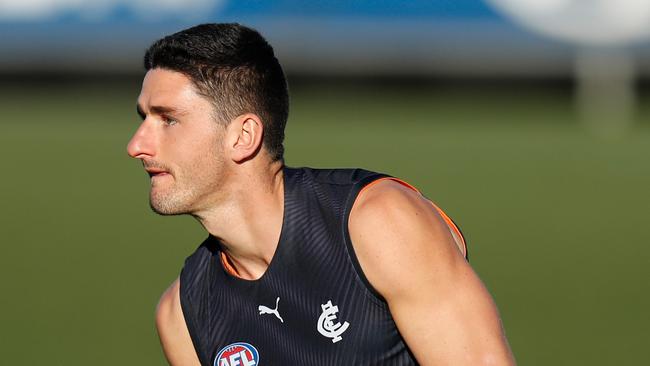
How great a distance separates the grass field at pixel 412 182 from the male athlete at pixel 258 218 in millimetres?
3669

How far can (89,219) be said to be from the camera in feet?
35.9

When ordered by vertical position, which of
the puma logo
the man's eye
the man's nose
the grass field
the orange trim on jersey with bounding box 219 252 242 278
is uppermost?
the man's eye

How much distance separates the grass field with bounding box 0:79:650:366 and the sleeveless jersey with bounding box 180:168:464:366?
3614 millimetres

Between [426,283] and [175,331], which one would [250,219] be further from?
[426,283]

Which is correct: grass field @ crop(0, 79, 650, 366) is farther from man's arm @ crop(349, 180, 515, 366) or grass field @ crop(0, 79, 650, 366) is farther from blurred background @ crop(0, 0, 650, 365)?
man's arm @ crop(349, 180, 515, 366)

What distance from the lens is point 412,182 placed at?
11.4 meters

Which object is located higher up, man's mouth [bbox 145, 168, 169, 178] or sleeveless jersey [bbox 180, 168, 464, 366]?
man's mouth [bbox 145, 168, 169, 178]

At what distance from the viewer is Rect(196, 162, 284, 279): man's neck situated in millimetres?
4203

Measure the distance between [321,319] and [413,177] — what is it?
299 inches

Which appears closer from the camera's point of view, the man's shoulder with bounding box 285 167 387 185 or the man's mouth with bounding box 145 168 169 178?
the man's shoulder with bounding box 285 167 387 185

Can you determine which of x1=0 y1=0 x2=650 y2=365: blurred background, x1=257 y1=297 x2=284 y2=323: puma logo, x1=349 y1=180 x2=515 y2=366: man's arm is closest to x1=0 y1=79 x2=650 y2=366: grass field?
x1=0 y1=0 x2=650 y2=365: blurred background

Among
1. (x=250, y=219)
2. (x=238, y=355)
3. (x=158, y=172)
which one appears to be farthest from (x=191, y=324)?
(x=158, y=172)

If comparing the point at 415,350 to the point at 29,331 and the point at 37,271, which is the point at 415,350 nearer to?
the point at 29,331

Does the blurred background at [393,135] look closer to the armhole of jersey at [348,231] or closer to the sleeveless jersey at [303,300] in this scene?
the sleeveless jersey at [303,300]
